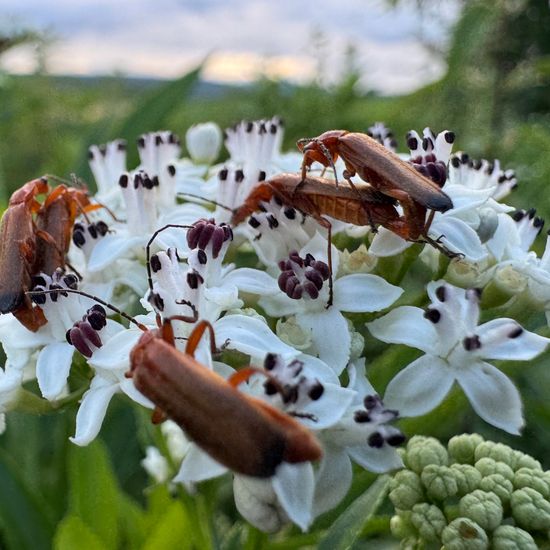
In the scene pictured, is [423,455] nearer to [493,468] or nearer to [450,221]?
[493,468]

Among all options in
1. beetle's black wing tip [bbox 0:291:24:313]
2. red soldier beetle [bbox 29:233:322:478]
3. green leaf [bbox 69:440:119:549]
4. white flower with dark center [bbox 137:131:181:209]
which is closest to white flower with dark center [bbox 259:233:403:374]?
red soldier beetle [bbox 29:233:322:478]

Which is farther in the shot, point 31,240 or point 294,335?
point 31,240

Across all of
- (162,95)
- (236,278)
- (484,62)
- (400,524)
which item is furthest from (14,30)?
(400,524)

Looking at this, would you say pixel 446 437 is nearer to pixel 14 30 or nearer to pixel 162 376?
pixel 162 376

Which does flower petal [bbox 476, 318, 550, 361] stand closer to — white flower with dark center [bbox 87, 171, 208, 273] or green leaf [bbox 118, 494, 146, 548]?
white flower with dark center [bbox 87, 171, 208, 273]

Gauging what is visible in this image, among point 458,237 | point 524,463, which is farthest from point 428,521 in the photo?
point 458,237

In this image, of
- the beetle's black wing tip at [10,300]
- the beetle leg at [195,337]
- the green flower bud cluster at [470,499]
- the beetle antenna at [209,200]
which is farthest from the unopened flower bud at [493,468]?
the beetle's black wing tip at [10,300]

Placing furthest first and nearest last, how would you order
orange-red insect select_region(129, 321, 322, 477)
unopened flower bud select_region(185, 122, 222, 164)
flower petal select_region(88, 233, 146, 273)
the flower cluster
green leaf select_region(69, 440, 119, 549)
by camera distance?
unopened flower bud select_region(185, 122, 222, 164) → green leaf select_region(69, 440, 119, 549) → flower petal select_region(88, 233, 146, 273) → the flower cluster → orange-red insect select_region(129, 321, 322, 477)
